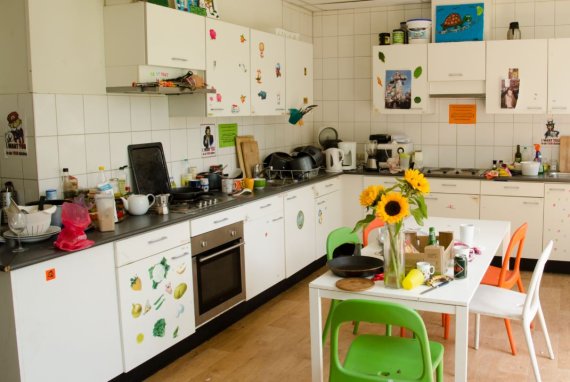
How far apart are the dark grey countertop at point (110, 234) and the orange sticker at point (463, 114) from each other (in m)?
2.40

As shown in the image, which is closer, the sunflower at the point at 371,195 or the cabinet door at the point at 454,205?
the sunflower at the point at 371,195

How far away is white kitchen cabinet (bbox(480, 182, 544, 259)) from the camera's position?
17.4 ft

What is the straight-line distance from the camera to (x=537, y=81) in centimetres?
532

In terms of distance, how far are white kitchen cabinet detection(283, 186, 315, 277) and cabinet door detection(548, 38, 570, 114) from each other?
7.34 ft

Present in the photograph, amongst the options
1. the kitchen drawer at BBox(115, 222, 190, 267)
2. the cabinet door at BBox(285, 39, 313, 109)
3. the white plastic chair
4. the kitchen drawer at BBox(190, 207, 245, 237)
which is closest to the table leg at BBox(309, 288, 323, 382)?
the white plastic chair

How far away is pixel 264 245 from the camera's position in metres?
→ 4.63

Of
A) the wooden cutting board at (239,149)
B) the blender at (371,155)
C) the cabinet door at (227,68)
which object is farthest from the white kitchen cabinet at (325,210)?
the cabinet door at (227,68)

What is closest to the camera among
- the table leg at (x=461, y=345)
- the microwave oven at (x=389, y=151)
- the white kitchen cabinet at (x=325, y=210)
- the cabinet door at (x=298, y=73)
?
the table leg at (x=461, y=345)

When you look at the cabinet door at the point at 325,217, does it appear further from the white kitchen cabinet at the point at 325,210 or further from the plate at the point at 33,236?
the plate at the point at 33,236

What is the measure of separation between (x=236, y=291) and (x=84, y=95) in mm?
1650

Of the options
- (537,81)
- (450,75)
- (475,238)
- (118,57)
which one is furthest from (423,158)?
(118,57)

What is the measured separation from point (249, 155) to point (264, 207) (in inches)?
34.2

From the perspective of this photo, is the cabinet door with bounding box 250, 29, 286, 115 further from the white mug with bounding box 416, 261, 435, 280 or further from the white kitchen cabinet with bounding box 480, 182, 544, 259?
the white mug with bounding box 416, 261, 435, 280

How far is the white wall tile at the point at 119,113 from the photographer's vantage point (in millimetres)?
3875
